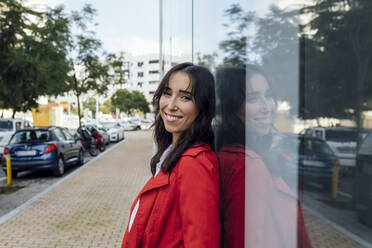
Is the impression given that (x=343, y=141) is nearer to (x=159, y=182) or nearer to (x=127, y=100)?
(x=159, y=182)

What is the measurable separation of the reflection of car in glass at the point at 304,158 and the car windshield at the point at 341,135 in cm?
3

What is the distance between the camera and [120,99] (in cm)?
5994

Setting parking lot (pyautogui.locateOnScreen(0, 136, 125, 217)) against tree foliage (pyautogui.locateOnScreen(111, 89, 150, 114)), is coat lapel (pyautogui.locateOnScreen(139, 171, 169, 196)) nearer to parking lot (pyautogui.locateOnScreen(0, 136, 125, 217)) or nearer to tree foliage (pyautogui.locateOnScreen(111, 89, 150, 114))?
parking lot (pyautogui.locateOnScreen(0, 136, 125, 217))

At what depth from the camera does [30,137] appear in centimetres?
898

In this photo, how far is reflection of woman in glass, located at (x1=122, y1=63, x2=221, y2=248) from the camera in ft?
4.14

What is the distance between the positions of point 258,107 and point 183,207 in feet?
1.74

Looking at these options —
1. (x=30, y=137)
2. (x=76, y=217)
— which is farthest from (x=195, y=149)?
(x=30, y=137)

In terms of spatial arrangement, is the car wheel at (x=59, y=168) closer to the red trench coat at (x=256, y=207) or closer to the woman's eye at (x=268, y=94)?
the red trench coat at (x=256, y=207)

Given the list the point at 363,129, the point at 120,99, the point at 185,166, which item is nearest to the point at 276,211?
the point at 185,166

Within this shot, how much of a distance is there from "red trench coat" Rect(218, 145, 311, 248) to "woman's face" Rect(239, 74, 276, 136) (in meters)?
0.13

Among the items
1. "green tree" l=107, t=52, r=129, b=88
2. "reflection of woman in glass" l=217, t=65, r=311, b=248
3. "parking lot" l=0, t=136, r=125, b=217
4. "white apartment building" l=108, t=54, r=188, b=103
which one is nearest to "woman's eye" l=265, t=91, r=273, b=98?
"reflection of woman in glass" l=217, t=65, r=311, b=248

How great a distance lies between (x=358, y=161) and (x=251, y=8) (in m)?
0.93

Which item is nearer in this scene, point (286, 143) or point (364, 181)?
point (364, 181)

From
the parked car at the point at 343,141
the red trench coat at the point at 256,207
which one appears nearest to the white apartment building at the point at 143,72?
the red trench coat at the point at 256,207
